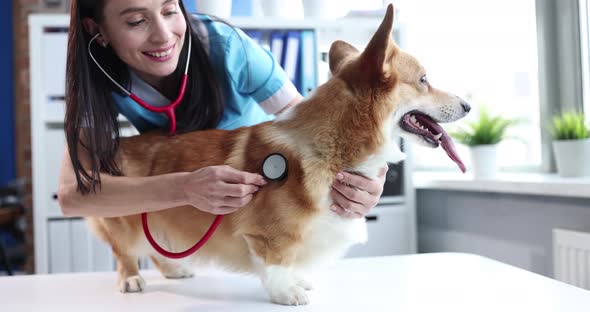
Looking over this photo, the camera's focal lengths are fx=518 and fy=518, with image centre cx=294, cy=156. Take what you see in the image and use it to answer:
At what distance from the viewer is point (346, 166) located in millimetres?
972

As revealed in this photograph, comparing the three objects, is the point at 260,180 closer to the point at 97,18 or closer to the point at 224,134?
the point at 224,134

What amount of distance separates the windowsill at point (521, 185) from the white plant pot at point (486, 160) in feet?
0.21

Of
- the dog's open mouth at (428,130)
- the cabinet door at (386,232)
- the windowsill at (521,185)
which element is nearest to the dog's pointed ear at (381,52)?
the dog's open mouth at (428,130)

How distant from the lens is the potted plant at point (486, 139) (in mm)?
2256

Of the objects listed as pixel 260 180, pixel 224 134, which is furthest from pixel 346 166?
pixel 224 134

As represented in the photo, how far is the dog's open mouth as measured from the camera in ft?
3.39

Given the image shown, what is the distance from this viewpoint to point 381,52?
925 mm

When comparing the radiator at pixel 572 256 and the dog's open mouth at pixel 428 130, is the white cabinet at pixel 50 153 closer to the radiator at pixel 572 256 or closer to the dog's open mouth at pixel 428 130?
the dog's open mouth at pixel 428 130

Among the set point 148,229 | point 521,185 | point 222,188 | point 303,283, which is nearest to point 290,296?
point 303,283

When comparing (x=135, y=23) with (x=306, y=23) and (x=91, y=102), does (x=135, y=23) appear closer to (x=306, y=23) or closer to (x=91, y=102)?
(x=91, y=102)

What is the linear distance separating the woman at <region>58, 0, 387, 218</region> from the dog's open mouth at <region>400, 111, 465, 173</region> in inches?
4.5

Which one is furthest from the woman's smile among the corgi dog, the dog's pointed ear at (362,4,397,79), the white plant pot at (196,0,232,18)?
the white plant pot at (196,0,232,18)

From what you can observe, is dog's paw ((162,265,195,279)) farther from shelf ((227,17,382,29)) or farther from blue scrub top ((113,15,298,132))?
shelf ((227,17,382,29))

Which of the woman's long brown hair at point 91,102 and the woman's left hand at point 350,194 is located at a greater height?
the woman's long brown hair at point 91,102
